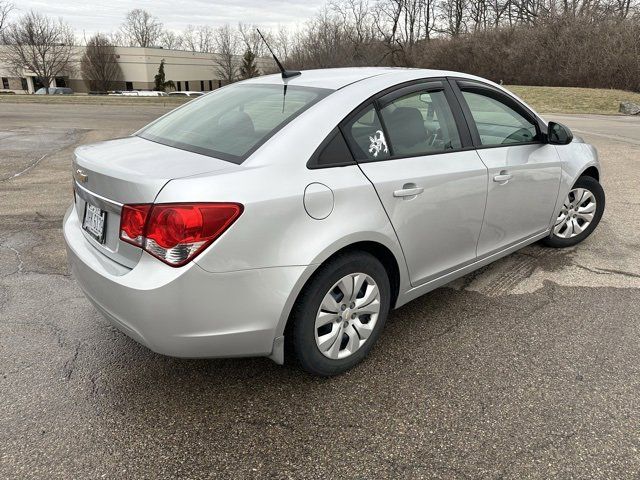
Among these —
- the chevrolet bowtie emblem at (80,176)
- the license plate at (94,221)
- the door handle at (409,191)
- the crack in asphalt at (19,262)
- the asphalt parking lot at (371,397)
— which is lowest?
the asphalt parking lot at (371,397)

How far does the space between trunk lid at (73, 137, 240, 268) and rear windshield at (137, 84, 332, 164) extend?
129 mm

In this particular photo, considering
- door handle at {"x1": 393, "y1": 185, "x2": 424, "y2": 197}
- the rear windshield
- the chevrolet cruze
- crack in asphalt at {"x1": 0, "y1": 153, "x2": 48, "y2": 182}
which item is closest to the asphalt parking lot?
the chevrolet cruze

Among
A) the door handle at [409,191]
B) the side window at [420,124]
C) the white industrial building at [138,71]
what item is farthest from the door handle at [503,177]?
the white industrial building at [138,71]

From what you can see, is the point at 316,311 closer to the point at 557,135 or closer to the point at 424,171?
the point at 424,171

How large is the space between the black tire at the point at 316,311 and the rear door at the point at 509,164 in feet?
3.77

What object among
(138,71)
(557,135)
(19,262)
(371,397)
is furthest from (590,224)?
(138,71)

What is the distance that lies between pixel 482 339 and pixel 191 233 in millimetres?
2000

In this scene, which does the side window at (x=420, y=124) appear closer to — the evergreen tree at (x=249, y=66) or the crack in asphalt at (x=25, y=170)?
A: the crack in asphalt at (x=25, y=170)

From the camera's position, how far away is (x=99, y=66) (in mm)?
66688

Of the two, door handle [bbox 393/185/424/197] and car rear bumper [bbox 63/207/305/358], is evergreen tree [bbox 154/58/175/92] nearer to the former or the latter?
door handle [bbox 393/185/424/197]

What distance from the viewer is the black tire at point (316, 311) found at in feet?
8.15

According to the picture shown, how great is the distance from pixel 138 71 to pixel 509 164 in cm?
7446

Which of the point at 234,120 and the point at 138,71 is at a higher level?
the point at 138,71

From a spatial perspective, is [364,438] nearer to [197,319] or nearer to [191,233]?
[197,319]
